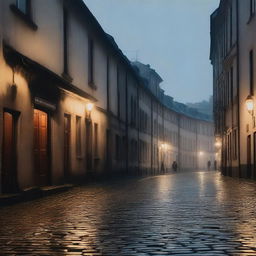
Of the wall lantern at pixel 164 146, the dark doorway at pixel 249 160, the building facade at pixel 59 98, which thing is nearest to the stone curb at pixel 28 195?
the building facade at pixel 59 98

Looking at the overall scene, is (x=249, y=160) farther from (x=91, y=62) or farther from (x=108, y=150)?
(x=91, y=62)

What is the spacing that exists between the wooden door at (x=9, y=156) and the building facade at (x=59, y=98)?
0.08 ft

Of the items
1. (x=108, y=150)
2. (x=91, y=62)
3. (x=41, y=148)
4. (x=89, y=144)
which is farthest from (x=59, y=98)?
(x=108, y=150)

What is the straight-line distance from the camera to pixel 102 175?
28422 mm

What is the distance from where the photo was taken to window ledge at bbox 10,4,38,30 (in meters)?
14.5

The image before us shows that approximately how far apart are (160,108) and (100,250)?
5778 cm

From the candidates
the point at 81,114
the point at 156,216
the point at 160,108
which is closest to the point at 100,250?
the point at 156,216

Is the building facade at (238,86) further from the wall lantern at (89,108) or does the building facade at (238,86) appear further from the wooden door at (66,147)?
the wooden door at (66,147)

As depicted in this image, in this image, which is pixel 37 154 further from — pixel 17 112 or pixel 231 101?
pixel 231 101

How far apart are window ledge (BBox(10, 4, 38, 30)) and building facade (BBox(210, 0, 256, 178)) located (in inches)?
421

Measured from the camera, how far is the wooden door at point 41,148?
56.5 feet

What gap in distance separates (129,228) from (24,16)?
860cm

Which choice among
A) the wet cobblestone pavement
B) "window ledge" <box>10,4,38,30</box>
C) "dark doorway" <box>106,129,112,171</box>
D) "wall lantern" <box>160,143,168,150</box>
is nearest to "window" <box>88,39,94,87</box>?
"dark doorway" <box>106,129,112,171</box>

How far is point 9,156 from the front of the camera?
14.5 meters
